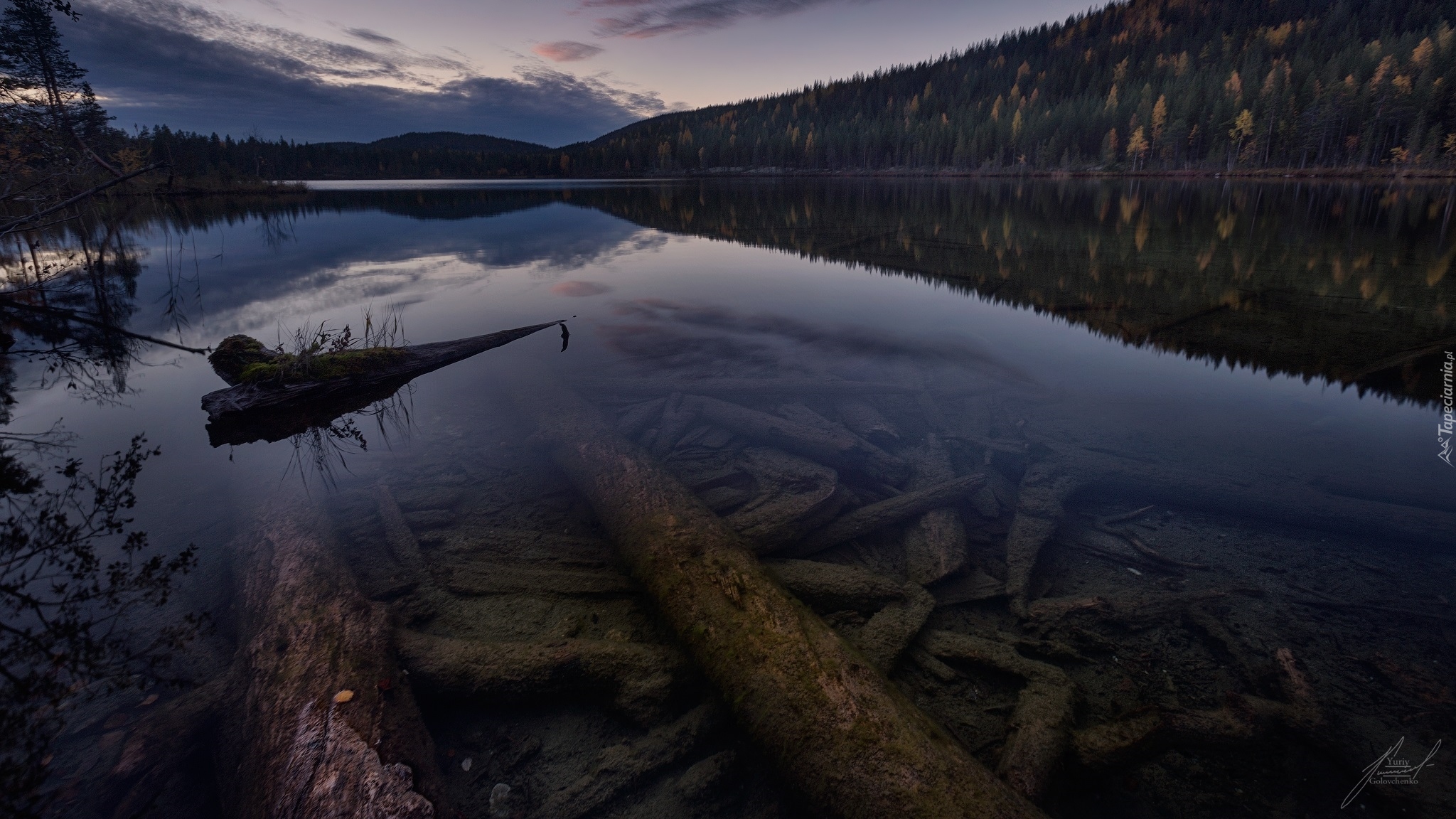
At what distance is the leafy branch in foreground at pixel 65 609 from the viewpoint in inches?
167

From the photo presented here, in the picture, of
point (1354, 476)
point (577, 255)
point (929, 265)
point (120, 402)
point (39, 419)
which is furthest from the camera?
point (577, 255)

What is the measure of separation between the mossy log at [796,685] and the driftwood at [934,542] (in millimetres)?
2109

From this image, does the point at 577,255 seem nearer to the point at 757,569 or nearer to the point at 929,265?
the point at 929,265

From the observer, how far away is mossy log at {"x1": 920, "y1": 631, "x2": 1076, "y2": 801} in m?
3.85

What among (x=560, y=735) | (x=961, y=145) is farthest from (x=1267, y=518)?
(x=961, y=145)

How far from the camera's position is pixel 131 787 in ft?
13.0

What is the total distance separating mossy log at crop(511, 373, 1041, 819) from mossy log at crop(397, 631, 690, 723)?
0.40 meters

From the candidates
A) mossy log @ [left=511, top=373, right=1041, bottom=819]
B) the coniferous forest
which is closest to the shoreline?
the coniferous forest

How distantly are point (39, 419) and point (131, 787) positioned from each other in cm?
A: 1040

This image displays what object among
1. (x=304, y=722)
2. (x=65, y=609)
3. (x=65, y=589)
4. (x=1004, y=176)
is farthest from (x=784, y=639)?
(x=1004, y=176)

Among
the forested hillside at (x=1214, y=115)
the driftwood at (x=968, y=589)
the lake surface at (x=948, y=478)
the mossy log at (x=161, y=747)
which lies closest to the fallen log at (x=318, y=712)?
the mossy log at (x=161, y=747)

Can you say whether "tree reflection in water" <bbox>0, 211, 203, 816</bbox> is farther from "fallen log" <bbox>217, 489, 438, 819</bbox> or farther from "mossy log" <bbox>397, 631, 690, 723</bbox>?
"mossy log" <bbox>397, 631, 690, 723</bbox>

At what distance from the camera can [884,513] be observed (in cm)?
724

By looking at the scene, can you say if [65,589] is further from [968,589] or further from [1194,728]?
[1194,728]
